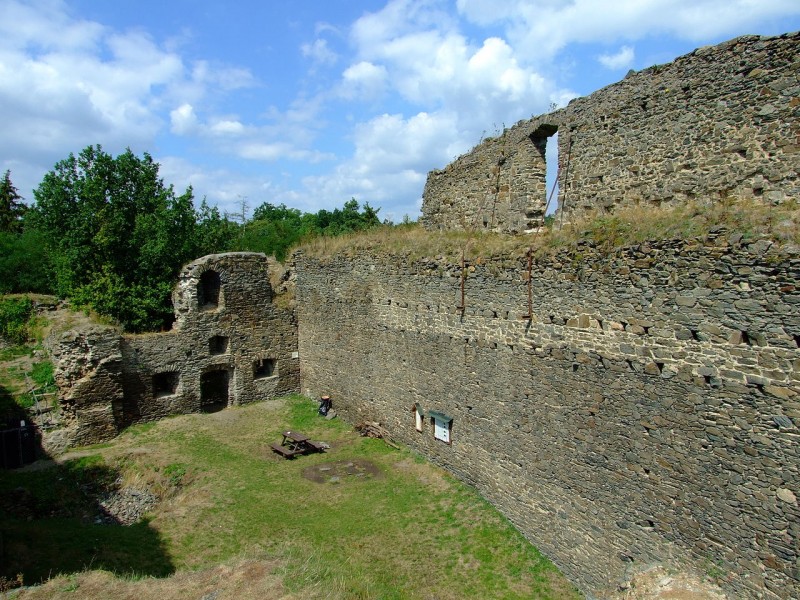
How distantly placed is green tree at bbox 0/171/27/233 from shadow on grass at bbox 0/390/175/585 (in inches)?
1370

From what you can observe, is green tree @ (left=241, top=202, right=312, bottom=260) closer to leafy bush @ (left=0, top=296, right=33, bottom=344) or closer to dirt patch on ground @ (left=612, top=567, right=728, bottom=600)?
leafy bush @ (left=0, top=296, right=33, bottom=344)

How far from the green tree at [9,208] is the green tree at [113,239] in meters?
26.9

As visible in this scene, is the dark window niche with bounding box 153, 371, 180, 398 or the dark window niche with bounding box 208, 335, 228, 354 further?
the dark window niche with bounding box 208, 335, 228, 354

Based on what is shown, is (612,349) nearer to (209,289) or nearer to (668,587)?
(668,587)

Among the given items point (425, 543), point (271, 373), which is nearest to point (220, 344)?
point (271, 373)

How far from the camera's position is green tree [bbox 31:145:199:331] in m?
18.9

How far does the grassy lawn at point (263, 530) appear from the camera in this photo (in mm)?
7770

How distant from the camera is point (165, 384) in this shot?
1814 cm

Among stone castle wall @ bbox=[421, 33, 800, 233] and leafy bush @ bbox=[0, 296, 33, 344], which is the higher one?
stone castle wall @ bbox=[421, 33, 800, 233]

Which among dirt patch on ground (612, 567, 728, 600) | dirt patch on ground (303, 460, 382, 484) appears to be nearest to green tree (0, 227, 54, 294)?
dirt patch on ground (303, 460, 382, 484)

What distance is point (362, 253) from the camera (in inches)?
612

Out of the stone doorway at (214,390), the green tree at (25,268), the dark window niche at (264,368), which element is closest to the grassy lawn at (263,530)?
the stone doorway at (214,390)

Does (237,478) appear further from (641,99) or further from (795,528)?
(641,99)

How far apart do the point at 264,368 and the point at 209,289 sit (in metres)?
3.36
